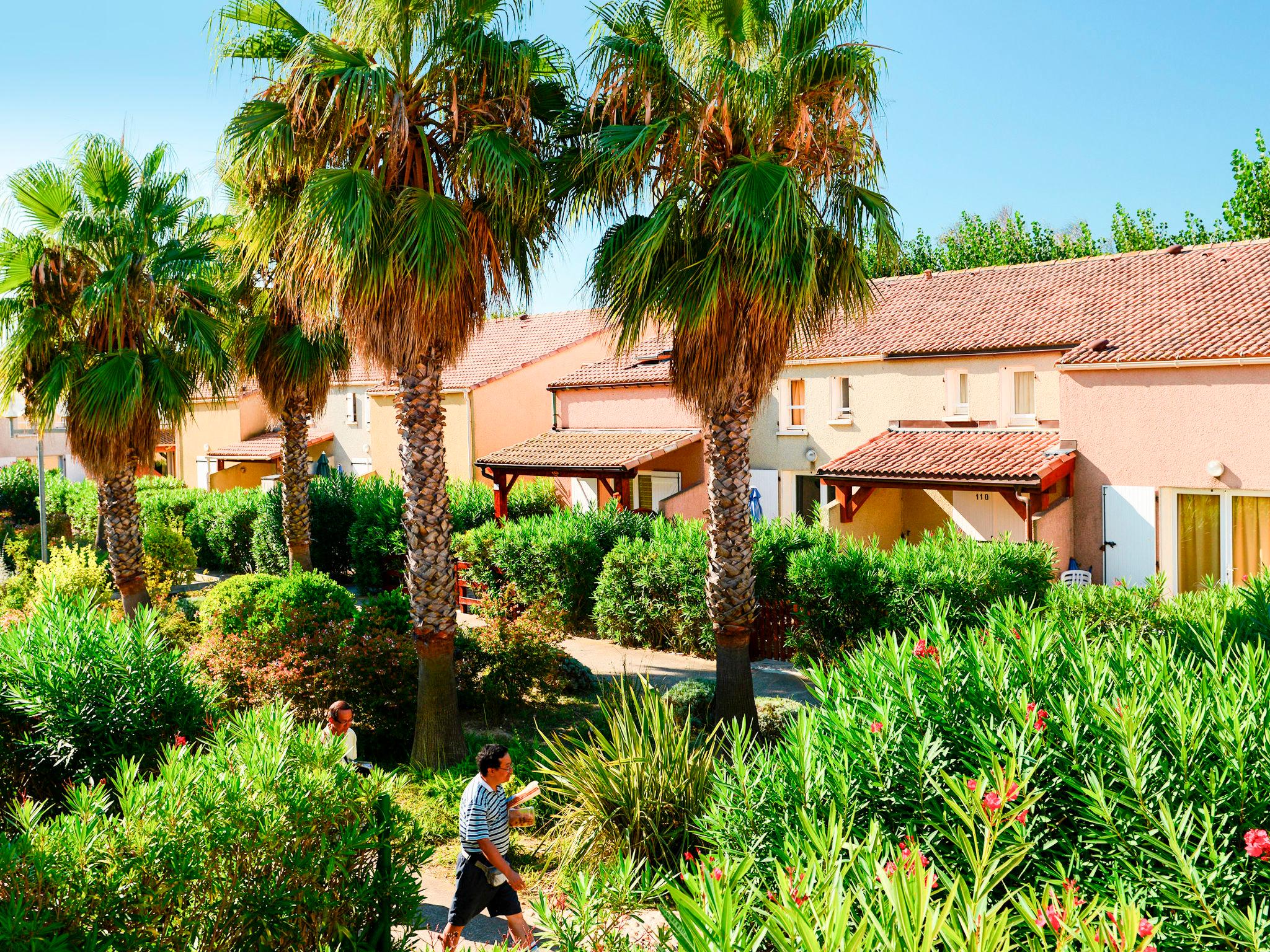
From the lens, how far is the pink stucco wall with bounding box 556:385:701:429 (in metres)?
26.9

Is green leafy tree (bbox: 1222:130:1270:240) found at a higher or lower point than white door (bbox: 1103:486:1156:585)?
higher

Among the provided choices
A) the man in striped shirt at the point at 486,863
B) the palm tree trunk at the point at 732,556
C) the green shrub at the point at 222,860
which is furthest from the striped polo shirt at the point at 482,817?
the palm tree trunk at the point at 732,556

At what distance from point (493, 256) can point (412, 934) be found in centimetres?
749

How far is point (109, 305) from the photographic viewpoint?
50.3ft

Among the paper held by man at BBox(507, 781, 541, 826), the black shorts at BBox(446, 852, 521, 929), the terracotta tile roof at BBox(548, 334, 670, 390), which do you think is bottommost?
the black shorts at BBox(446, 852, 521, 929)

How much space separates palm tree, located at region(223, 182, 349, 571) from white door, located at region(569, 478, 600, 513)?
826 centimetres

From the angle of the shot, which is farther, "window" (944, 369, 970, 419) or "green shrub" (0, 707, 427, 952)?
"window" (944, 369, 970, 419)

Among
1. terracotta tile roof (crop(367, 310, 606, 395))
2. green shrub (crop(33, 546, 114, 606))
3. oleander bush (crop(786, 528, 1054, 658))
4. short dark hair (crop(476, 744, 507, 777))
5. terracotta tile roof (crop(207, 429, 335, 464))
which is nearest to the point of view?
short dark hair (crop(476, 744, 507, 777))

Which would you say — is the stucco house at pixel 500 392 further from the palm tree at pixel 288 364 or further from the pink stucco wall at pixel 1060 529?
the pink stucco wall at pixel 1060 529

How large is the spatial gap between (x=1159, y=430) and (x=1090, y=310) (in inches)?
187

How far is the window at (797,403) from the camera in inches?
987

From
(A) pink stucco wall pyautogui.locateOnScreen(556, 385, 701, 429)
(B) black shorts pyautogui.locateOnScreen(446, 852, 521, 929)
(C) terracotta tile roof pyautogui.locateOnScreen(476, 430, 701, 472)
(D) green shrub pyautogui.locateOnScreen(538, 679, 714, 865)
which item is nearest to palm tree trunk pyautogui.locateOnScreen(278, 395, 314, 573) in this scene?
(C) terracotta tile roof pyautogui.locateOnScreen(476, 430, 701, 472)

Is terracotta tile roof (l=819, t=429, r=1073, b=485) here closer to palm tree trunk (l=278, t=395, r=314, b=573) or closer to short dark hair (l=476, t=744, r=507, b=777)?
palm tree trunk (l=278, t=395, r=314, b=573)

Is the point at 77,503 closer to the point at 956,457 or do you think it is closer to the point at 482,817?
the point at 956,457
